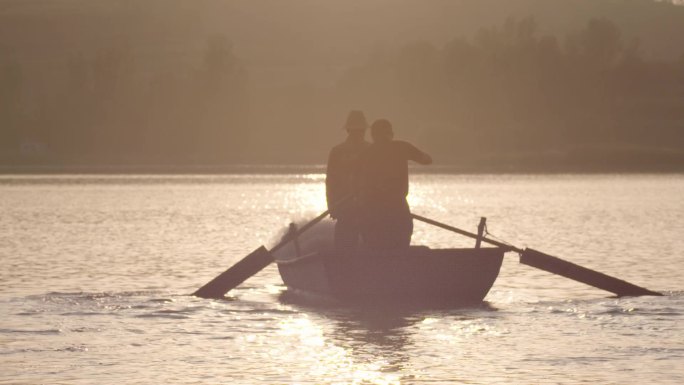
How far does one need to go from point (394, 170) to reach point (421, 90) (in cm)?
16502

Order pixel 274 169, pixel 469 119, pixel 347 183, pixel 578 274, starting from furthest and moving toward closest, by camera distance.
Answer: pixel 469 119 → pixel 274 169 → pixel 578 274 → pixel 347 183

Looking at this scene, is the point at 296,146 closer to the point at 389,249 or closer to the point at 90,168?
the point at 90,168

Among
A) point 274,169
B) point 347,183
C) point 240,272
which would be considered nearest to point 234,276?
point 240,272

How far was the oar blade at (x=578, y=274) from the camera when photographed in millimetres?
25312

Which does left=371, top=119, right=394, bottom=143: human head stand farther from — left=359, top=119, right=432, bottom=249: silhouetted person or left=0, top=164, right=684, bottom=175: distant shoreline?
left=0, top=164, right=684, bottom=175: distant shoreline

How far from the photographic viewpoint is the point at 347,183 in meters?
24.8

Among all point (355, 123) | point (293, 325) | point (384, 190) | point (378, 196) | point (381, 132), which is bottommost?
point (293, 325)

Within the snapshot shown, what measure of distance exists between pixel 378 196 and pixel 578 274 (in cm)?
408

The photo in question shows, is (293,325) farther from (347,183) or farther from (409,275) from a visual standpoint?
(347,183)

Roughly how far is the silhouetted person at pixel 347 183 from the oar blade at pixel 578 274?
3276mm

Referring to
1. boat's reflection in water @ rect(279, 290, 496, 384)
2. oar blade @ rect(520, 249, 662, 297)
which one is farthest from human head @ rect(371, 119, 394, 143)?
oar blade @ rect(520, 249, 662, 297)

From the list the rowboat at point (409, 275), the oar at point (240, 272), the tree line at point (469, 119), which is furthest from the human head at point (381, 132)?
the tree line at point (469, 119)

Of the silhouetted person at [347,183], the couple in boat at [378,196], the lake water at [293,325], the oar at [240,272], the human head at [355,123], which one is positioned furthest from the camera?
the oar at [240,272]

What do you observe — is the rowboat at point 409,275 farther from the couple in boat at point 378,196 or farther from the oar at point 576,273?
the oar at point 576,273
